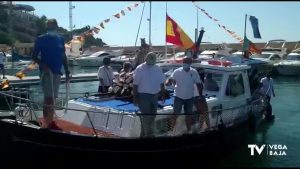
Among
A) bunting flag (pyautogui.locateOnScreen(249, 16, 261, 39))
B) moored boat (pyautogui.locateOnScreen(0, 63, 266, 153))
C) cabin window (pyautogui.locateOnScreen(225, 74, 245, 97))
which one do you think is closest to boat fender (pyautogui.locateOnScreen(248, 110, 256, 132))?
moored boat (pyautogui.locateOnScreen(0, 63, 266, 153))

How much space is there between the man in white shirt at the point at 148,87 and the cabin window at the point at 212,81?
2.86 meters

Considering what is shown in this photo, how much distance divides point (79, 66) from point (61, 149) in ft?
136

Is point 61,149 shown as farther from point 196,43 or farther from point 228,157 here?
point 196,43

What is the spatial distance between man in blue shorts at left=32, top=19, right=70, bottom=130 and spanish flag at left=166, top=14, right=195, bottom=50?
5.19m

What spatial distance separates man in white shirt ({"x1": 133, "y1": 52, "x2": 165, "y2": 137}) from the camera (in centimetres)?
790

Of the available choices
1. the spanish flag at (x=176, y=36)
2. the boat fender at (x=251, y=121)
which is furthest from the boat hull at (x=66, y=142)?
the spanish flag at (x=176, y=36)

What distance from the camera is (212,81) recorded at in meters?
10.7

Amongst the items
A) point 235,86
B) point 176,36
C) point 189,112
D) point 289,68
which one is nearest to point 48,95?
point 189,112

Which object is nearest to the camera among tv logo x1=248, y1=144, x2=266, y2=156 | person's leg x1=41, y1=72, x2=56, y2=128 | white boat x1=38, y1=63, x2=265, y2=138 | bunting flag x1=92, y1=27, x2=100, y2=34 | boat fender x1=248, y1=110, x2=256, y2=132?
person's leg x1=41, y1=72, x2=56, y2=128

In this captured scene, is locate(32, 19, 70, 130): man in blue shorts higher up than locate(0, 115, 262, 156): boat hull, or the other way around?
locate(32, 19, 70, 130): man in blue shorts

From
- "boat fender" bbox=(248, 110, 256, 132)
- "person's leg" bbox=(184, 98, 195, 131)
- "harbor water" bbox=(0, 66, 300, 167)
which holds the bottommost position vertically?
"harbor water" bbox=(0, 66, 300, 167)

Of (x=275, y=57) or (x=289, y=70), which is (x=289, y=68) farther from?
(x=275, y=57)

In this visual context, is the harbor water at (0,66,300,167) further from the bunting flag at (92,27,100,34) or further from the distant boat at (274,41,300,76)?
the distant boat at (274,41,300,76)

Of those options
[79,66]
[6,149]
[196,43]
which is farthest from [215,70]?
[79,66]
